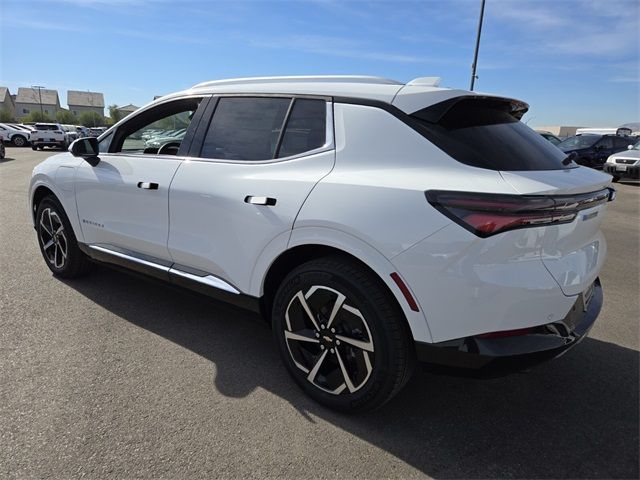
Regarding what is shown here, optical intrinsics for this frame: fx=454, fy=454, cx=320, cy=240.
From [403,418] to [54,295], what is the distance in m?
3.30

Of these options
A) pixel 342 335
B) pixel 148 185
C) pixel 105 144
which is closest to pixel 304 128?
pixel 342 335

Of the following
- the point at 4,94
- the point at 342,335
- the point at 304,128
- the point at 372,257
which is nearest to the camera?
the point at 372,257

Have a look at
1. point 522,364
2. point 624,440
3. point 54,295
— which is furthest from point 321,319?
point 54,295

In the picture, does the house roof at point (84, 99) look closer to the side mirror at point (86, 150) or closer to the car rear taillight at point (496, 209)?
the side mirror at point (86, 150)

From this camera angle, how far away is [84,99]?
4717 inches

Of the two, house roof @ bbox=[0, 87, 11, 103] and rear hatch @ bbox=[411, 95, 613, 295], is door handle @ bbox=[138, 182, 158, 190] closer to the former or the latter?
rear hatch @ bbox=[411, 95, 613, 295]

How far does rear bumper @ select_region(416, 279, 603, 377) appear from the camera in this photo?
6.64 feet

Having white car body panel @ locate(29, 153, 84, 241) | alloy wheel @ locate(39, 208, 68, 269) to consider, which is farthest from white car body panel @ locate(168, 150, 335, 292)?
alloy wheel @ locate(39, 208, 68, 269)

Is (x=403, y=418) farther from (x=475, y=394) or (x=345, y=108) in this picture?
(x=345, y=108)

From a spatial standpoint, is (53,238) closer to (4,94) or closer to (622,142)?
(622,142)

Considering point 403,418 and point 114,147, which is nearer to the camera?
point 403,418

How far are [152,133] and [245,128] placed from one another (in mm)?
1282

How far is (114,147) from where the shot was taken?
12.5 feet

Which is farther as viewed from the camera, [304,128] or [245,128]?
[245,128]
